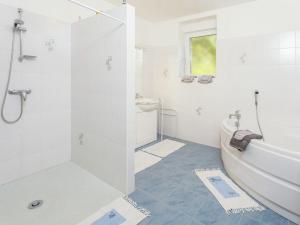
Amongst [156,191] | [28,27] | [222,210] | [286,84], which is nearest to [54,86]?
[28,27]

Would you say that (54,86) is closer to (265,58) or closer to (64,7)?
(64,7)

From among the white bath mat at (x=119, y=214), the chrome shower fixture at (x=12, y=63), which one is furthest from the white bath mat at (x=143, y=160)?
the chrome shower fixture at (x=12, y=63)

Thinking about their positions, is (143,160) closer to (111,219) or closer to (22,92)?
(111,219)

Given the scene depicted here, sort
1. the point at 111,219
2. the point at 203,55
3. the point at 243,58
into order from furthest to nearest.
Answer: the point at 203,55 < the point at 243,58 < the point at 111,219

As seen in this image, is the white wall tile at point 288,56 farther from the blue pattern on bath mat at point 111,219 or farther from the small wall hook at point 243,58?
the blue pattern on bath mat at point 111,219

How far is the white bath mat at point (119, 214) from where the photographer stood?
1.49 metres

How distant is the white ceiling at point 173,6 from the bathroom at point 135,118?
0.03 meters

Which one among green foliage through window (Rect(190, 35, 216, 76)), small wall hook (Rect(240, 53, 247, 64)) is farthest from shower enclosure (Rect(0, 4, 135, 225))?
green foliage through window (Rect(190, 35, 216, 76))

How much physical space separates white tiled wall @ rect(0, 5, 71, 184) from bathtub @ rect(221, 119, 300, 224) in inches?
86.7

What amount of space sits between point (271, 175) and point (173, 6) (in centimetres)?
264

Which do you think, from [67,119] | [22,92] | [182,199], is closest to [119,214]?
[182,199]

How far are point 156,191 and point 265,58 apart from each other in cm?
233

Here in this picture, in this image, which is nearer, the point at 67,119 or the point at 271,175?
the point at 271,175

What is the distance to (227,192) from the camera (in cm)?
189
